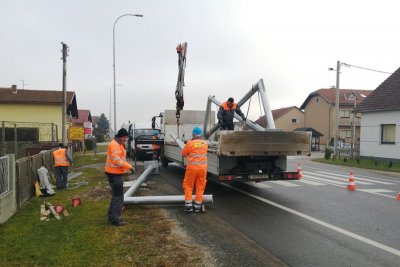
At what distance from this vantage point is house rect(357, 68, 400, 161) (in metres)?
24.2

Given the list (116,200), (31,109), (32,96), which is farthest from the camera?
(32,96)

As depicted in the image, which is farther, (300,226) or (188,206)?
(188,206)

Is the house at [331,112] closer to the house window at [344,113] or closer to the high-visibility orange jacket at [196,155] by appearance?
the house window at [344,113]

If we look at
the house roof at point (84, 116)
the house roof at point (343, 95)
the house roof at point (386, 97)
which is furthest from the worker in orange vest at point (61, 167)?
the house roof at point (84, 116)

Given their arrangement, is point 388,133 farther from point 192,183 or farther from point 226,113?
point 192,183

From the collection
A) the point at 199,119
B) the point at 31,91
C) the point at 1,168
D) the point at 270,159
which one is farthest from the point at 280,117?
the point at 1,168

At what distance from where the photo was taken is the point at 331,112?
170ft

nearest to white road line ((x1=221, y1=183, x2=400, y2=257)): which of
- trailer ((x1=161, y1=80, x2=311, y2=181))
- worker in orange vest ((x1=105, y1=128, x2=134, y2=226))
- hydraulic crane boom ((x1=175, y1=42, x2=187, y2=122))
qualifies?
trailer ((x1=161, y1=80, x2=311, y2=181))

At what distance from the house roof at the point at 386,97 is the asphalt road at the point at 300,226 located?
49.5ft

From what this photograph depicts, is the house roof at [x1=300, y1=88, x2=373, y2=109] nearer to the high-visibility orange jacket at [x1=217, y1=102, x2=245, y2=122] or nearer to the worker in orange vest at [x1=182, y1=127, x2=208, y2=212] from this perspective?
the high-visibility orange jacket at [x1=217, y1=102, x2=245, y2=122]

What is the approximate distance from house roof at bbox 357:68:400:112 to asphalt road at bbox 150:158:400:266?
594 inches

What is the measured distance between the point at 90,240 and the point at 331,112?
164ft

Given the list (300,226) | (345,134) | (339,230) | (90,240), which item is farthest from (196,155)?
(345,134)

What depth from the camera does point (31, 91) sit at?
40.1 metres
